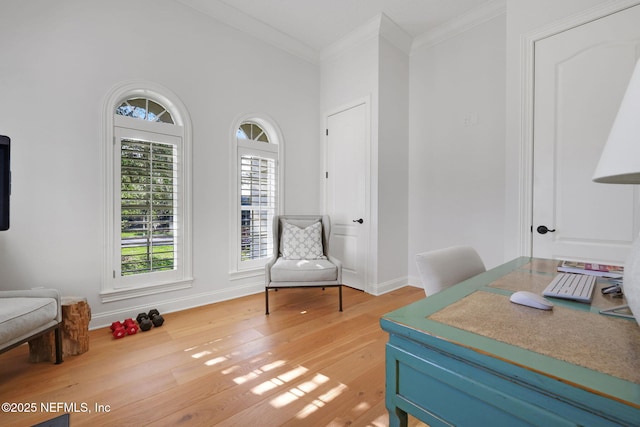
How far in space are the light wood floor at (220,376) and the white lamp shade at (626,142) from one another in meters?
1.33

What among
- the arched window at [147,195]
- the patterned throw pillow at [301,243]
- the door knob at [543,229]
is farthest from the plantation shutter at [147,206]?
the door knob at [543,229]

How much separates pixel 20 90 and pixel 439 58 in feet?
12.6

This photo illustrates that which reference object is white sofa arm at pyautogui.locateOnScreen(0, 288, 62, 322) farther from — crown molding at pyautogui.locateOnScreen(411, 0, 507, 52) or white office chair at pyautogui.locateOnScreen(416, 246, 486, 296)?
crown molding at pyautogui.locateOnScreen(411, 0, 507, 52)

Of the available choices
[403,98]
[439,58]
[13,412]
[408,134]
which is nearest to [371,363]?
[13,412]

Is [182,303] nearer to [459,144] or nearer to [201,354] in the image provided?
[201,354]

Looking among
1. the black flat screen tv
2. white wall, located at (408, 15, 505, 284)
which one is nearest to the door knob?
white wall, located at (408, 15, 505, 284)

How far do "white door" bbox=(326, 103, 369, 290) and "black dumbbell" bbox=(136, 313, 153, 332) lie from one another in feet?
6.98

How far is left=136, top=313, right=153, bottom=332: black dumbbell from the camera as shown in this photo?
2307mm

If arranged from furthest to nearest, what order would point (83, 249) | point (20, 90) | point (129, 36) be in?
1. point (129, 36)
2. point (83, 249)
3. point (20, 90)

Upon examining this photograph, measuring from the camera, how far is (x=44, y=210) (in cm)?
212

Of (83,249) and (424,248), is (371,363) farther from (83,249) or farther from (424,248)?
(83,249)

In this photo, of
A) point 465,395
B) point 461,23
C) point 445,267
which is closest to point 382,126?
point 461,23

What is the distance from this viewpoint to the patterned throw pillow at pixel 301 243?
9.98 ft

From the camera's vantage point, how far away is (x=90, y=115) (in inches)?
89.8
